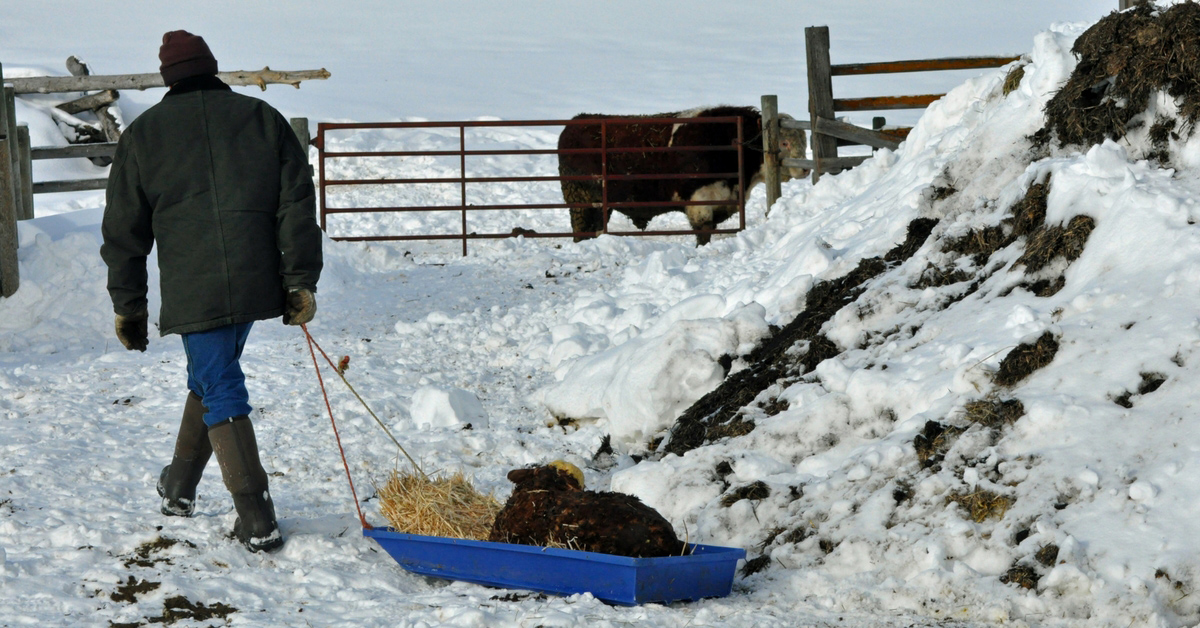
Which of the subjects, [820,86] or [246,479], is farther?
[820,86]

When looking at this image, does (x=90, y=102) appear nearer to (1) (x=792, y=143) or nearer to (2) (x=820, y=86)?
(1) (x=792, y=143)

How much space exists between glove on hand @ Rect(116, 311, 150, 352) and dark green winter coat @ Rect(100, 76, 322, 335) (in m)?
0.09

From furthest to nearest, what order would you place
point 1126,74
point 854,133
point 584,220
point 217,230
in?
point 584,220
point 854,133
point 1126,74
point 217,230

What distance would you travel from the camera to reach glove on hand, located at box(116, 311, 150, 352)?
377 centimetres

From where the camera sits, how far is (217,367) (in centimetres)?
364

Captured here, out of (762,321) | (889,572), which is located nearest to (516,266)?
(762,321)

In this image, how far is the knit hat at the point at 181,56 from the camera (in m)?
3.66

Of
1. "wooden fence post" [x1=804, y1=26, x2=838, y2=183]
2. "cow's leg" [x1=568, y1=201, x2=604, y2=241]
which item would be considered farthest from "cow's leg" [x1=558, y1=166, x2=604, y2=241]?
"wooden fence post" [x1=804, y1=26, x2=838, y2=183]

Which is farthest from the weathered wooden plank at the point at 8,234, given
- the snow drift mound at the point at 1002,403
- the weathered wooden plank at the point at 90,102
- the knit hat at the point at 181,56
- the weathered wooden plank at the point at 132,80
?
the weathered wooden plank at the point at 90,102

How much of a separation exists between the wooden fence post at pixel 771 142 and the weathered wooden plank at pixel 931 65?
2.02 m

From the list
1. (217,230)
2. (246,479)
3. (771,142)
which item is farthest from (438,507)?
(771,142)

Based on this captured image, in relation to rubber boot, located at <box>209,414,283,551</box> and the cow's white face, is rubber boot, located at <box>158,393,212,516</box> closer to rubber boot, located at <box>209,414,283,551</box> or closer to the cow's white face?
rubber boot, located at <box>209,414,283,551</box>

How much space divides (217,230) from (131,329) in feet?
1.73

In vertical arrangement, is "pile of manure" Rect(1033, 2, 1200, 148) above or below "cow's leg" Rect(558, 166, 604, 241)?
above
